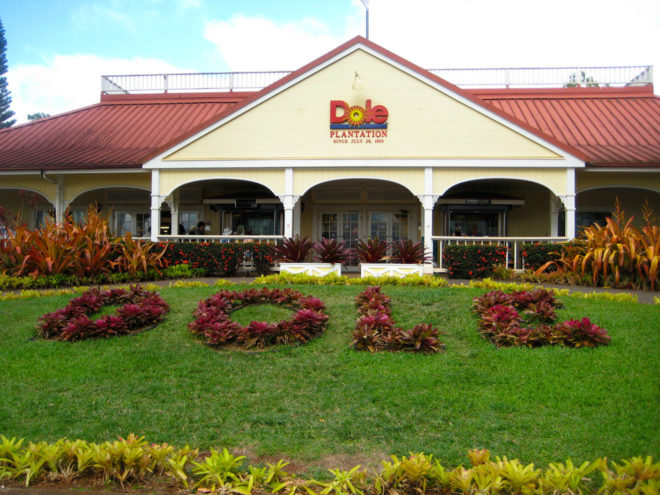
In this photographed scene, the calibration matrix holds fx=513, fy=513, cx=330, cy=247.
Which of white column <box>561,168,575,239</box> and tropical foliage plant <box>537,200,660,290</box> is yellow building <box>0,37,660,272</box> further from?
tropical foliage plant <box>537,200,660,290</box>

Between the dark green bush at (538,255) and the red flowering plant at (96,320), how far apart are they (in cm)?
851

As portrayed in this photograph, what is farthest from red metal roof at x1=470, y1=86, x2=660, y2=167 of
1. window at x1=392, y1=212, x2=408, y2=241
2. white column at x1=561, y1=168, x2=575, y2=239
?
window at x1=392, y1=212, x2=408, y2=241

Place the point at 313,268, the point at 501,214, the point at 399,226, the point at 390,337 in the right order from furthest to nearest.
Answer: the point at 399,226, the point at 501,214, the point at 313,268, the point at 390,337

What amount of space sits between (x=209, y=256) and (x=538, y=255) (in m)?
8.02

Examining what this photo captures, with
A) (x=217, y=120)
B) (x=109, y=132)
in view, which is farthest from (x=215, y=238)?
(x=109, y=132)

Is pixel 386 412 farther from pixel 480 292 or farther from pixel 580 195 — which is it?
pixel 580 195

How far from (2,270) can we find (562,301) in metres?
11.3

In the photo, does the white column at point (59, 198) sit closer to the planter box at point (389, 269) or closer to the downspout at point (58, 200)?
the downspout at point (58, 200)

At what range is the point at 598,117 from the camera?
16.6 metres

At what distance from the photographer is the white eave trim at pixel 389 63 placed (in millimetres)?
13336

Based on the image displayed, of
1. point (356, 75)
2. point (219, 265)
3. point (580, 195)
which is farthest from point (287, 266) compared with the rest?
point (580, 195)

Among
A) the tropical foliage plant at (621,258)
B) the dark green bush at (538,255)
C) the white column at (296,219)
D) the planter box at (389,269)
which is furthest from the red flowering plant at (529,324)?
the white column at (296,219)

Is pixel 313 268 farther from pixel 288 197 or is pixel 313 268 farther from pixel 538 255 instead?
pixel 538 255

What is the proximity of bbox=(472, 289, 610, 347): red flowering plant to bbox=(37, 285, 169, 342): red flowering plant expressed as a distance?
4.62 metres
